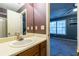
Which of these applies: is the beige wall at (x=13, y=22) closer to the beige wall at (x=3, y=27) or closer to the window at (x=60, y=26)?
the beige wall at (x=3, y=27)

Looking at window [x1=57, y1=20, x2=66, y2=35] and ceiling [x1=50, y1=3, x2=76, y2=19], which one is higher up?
ceiling [x1=50, y1=3, x2=76, y2=19]

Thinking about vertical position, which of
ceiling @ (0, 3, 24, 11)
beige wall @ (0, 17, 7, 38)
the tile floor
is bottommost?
the tile floor

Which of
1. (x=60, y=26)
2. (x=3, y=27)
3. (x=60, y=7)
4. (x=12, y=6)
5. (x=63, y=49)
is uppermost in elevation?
(x=60, y=7)

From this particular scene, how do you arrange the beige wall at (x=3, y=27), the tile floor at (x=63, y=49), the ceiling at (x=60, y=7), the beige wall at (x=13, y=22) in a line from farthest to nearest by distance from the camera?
the ceiling at (x=60, y=7) → the tile floor at (x=63, y=49) → the beige wall at (x=13, y=22) → the beige wall at (x=3, y=27)

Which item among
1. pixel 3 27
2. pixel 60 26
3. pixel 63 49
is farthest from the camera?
pixel 60 26

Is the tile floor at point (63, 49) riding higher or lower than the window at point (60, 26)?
lower

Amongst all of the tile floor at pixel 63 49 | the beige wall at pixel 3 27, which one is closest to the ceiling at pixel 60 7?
the tile floor at pixel 63 49

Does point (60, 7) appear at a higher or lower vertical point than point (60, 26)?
higher

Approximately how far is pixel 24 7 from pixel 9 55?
1.54 meters

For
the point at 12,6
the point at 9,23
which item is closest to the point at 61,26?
the point at 12,6

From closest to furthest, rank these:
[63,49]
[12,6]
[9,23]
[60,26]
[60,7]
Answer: [9,23], [12,6], [63,49], [60,7], [60,26]

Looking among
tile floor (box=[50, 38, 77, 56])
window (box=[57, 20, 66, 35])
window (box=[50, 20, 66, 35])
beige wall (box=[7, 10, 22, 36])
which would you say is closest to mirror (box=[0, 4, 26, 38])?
beige wall (box=[7, 10, 22, 36])

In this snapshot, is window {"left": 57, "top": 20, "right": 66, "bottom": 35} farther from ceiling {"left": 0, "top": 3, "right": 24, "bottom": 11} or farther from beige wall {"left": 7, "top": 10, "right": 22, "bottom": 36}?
beige wall {"left": 7, "top": 10, "right": 22, "bottom": 36}

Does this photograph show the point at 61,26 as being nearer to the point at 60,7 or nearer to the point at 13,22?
the point at 60,7
